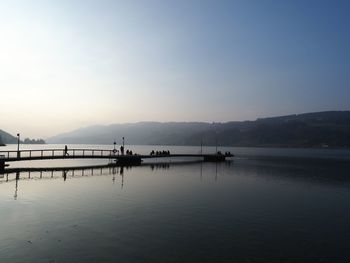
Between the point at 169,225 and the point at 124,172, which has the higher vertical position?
the point at 124,172

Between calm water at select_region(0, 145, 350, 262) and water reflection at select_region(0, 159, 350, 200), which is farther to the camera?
water reflection at select_region(0, 159, 350, 200)

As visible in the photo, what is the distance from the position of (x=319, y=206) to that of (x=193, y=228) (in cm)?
1808

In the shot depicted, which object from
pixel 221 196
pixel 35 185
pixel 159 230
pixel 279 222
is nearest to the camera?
pixel 159 230

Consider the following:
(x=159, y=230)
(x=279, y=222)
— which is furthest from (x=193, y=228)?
(x=279, y=222)

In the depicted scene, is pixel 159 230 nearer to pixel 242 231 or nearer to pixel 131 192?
pixel 242 231

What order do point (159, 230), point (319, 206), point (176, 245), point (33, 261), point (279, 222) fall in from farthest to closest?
point (319, 206) < point (279, 222) < point (159, 230) < point (176, 245) < point (33, 261)

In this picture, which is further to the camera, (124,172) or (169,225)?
(124,172)

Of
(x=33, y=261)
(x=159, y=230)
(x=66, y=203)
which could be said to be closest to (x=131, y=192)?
(x=66, y=203)

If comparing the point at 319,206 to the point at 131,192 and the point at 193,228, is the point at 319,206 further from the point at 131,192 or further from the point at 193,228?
the point at 131,192

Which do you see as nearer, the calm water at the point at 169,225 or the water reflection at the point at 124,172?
the calm water at the point at 169,225

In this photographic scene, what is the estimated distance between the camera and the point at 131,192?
41375mm

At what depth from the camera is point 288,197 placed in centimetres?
4069

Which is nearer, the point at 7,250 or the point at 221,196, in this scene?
the point at 7,250

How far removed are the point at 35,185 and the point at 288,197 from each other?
3469 cm
